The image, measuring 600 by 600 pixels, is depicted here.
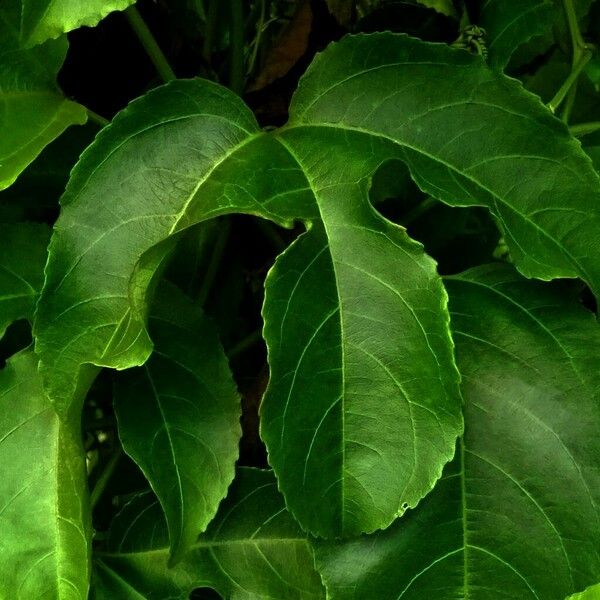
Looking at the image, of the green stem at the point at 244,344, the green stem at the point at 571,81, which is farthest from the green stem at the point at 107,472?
the green stem at the point at 571,81

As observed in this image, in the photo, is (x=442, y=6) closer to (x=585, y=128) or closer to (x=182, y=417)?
(x=585, y=128)

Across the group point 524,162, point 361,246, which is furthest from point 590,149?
point 361,246

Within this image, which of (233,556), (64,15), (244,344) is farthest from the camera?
(244,344)

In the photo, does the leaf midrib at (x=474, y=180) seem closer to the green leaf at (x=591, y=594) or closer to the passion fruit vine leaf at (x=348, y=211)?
the passion fruit vine leaf at (x=348, y=211)

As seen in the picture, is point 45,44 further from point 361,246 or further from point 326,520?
point 326,520

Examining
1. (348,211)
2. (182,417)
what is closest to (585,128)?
(348,211)
